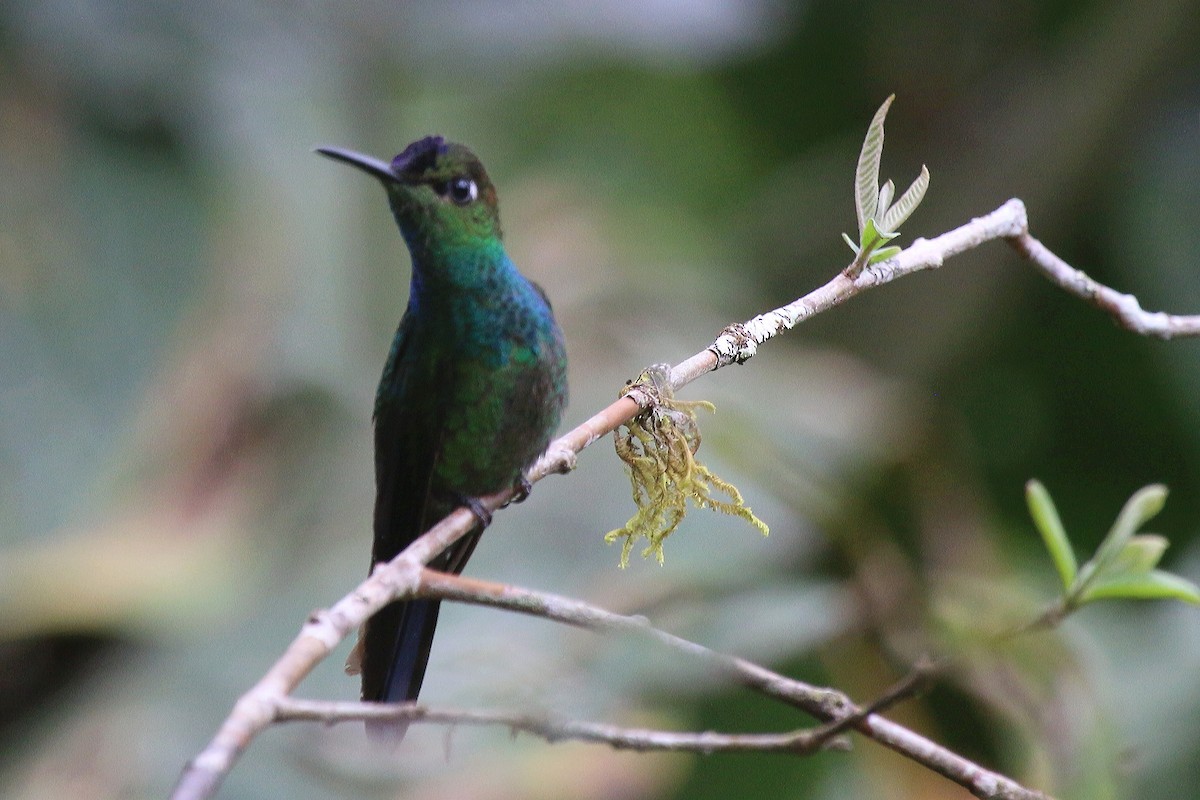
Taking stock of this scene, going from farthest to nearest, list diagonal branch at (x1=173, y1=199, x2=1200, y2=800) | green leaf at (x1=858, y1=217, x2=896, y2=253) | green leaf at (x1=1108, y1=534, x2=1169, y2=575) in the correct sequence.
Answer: green leaf at (x1=858, y1=217, x2=896, y2=253)
green leaf at (x1=1108, y1=534, x2=1169, y2=575)
diagonal branch at (x1=173, y1=199, x2=1200, y2=800)

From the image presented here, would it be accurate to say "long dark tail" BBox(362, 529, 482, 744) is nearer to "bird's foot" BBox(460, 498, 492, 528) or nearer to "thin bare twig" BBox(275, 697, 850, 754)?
"bird's foot" BBox(460, 498, 492, 528)

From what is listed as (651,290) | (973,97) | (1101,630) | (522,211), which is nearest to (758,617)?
(1101,630)

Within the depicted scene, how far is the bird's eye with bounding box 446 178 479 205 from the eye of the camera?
2.17 metres

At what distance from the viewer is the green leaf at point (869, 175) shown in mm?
1341

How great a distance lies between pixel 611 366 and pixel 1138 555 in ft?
8.33

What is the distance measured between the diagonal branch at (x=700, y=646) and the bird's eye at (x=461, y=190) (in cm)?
69

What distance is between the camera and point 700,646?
119cm

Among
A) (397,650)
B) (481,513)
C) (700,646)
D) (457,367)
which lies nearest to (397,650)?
(397,650)

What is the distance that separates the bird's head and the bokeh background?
75cm

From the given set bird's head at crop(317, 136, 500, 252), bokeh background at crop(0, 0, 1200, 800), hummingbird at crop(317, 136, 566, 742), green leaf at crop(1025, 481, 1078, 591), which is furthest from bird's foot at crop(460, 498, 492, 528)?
green leaf at crop(1025, 481, 1078, 591)

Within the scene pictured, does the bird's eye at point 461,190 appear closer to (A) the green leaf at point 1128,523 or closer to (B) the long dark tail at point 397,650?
(B) the long dark tail at point 397,650

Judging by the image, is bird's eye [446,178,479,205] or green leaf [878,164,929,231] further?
bird's eye [446,178,479,205]

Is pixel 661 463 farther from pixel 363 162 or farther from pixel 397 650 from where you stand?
pixel 363 162

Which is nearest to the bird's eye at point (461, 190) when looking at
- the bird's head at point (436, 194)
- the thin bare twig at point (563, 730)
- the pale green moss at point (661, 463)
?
the bird's head at point (436, 194)
